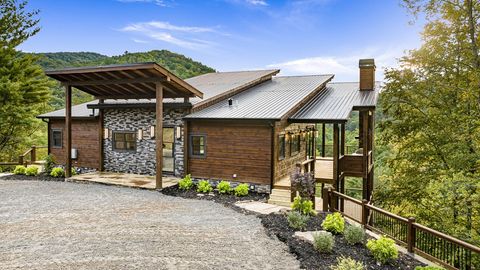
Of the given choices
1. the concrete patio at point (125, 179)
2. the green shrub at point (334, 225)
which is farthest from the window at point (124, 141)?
the green shrub at point (334, 225)

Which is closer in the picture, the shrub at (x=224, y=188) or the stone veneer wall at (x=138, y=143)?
the shrub at (x=224, y=188)

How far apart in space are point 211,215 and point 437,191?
8.31m

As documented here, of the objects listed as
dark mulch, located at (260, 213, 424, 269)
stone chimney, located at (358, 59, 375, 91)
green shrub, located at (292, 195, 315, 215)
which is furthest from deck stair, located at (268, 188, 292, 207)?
stone chimney, located at (358, 59, 375, 91)

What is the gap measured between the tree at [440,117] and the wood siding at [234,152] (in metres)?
6.32

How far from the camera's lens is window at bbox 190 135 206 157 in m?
12.6

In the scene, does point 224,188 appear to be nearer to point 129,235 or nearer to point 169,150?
point 169,150

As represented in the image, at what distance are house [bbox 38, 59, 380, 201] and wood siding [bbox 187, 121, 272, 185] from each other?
1.4 inches

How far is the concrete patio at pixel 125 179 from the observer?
40.1 feet

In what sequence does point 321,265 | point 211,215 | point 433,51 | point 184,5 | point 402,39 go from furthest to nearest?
1. point 184,5
2. point 402,39
3. point 433,51
4. point 211,215
5. point 321,265

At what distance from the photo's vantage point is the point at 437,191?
11.4 metres

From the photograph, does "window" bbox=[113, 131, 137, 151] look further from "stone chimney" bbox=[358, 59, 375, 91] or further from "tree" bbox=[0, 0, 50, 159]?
"stone chimney" bbox=[358, 59, 375, 91]

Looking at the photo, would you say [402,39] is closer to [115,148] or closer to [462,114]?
[462,114]

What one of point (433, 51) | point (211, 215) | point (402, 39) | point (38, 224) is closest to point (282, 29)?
point (402, 39)

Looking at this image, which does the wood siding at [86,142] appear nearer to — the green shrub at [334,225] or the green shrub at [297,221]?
the green shrub at [297,221]
